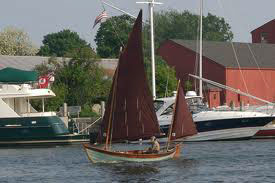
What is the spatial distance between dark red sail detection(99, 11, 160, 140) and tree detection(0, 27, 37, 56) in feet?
248

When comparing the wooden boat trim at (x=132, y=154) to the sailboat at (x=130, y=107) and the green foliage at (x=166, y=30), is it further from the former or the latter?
the green foliage at (x=166, y=30)

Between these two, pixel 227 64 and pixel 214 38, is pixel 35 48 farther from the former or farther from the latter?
pixel 227 64

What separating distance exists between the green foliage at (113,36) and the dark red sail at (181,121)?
6544 centimetres

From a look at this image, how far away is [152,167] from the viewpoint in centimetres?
3984

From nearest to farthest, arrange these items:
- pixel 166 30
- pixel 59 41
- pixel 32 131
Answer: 1. pixel 32 131
2. pixel 59 41
3. pixel 166 30

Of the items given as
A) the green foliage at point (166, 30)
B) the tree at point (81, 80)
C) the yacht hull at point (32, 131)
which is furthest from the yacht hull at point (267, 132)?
the green foliage at point (166, 30)

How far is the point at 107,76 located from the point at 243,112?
2294 cm

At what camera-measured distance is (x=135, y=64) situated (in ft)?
136

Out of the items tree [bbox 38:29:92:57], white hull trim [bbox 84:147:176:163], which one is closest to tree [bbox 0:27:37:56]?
tree [bbox 38:29:92:57]

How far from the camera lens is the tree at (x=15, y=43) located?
116m

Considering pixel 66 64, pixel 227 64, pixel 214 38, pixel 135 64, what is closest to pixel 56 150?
pixel 135 64

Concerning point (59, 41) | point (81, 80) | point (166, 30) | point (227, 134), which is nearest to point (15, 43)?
point (59, 41)

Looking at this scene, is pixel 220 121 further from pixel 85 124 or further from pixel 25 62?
pixel 25 62

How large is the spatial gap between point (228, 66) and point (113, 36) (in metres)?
33.7
